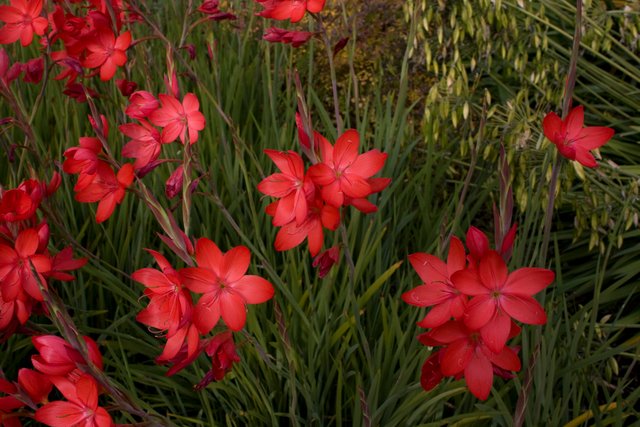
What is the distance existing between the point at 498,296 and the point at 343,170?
37 centimetres

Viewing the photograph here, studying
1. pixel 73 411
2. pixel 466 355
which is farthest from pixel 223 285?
pixel 466 355

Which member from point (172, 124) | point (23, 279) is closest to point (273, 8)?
point (172, 124)

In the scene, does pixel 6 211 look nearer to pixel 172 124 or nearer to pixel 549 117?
pixel 172 124

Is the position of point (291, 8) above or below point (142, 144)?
above

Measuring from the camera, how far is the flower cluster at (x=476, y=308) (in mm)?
1030

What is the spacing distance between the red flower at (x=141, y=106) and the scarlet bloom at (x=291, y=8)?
32 cm

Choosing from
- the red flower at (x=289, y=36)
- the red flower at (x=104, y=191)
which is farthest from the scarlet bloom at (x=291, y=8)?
the red flower at (x=104, y=191)

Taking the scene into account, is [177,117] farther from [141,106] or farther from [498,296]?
[498,296]

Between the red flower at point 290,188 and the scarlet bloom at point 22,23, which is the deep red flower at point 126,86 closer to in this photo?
the scarlet bloom at point 22,23

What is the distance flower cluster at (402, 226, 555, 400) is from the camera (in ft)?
3.38

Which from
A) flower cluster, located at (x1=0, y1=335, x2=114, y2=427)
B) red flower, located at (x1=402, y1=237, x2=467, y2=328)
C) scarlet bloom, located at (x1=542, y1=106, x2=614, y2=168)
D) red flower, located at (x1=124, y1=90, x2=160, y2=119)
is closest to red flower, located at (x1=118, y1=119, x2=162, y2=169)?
red flower, located at (x1=124, y1=90, x2=160, y2=119)

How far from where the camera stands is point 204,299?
1.14 m

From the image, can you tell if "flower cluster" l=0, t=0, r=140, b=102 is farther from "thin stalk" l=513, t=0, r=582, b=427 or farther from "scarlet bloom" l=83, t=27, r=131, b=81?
"thin stalk" l=513, t=0, r=582, b=427

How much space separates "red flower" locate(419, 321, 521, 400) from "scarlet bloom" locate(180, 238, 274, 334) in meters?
0.28
